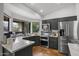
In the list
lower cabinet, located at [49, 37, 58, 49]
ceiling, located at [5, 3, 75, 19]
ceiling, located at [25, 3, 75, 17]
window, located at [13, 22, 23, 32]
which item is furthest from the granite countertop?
lower cabinet, located at [49, 37, 58, 49]

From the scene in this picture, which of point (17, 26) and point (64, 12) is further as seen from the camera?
point (64, 12)

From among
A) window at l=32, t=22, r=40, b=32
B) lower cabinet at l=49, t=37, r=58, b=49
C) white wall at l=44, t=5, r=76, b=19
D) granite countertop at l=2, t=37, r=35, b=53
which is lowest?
lower cabinet at l=49, t=37, r=58, b=49

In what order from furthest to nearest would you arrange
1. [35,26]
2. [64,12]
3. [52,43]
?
[52,43] < [64,12] < [35,26]

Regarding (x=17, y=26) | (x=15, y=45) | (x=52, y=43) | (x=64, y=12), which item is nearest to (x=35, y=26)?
(x=17, y=26)

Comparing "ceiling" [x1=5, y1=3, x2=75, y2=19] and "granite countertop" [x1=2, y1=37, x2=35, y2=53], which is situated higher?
"ceiling" [x1=5, y1=3, x2=75, y2=19]

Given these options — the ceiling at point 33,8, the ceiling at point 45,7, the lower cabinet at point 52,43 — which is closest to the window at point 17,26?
the ceiling at point 33,8

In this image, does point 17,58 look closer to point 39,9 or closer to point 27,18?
point 27,18

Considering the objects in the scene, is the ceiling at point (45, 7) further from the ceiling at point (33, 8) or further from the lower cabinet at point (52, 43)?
the lower cabinet at point (52, 43)

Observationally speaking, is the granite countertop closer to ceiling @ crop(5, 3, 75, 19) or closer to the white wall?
ceiling @ crop(5, 3, 75, 19)

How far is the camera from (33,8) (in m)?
1.44

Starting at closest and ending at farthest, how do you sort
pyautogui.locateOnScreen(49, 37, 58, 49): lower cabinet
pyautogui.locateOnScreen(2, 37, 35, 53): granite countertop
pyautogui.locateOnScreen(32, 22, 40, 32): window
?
pyautogui.locateOnScreen(2, 37, 35, 53): granite countertop
pyautogui.locateOnScreen(32, 22, 40, 32): window
pyautogui.locateOnScreen(49, 37, 58, 49): lower cabinet

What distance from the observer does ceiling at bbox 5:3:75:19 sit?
131 centimetres

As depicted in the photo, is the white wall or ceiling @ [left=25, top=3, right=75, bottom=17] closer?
ceiling @ [left=25, top=3, right=75, bottom=17]

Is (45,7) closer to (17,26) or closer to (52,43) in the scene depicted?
(17,26)
